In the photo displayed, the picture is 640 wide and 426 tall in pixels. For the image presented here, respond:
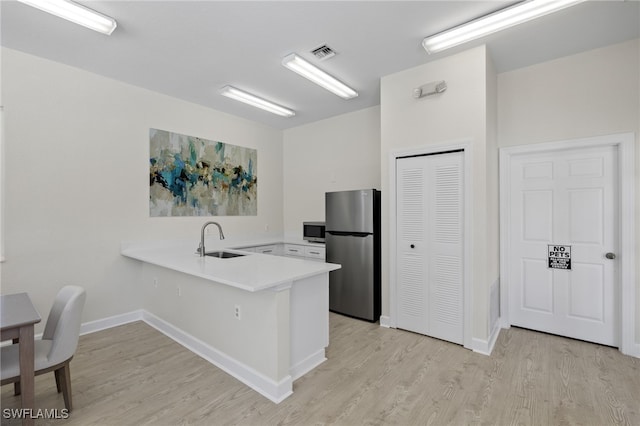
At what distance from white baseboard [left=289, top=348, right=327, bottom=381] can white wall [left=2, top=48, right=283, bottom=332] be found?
8.26ft

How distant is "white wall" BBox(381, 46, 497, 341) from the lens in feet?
9.33

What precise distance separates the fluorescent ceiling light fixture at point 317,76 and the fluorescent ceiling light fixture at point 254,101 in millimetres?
1023

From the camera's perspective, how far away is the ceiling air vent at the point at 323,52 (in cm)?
281

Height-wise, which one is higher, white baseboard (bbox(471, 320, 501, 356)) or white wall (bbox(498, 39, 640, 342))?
white wall (bbox(498, 39, 640, 342))

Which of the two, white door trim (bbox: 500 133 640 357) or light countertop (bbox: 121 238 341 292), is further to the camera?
white door trim (bbox: 500 133 640 357)

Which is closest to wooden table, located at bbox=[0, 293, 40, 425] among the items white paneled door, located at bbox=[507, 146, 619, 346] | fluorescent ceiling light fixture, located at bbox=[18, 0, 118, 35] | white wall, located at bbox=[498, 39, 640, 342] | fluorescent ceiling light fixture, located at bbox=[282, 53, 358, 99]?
fluorescent ceiling light fixture, located at bbox=[18, 0, 118, 35]

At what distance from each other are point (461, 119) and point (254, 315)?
2711mm

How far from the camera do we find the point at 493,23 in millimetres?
2412

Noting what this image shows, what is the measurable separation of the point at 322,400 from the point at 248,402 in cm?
54

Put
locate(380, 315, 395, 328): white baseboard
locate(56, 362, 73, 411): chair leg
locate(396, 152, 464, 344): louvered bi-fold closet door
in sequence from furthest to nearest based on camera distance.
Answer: locate(380, 315, 395, 328): white baseboard, locate(396, 152, 464, 344): louvered bi-fold closet door, locate(56, 362, 73, 411): chair leg

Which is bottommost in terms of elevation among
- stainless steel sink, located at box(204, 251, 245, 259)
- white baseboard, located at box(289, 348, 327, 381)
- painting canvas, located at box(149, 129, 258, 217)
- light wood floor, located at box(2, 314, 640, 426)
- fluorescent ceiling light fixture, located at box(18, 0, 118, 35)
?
light wood floor, located at box(2, 314, 640, 426)

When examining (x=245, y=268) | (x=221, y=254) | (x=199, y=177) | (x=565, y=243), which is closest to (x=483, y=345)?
(x=565, y=243)

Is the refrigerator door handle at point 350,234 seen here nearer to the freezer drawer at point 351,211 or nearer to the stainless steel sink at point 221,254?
the freezer drawer at point 351,211

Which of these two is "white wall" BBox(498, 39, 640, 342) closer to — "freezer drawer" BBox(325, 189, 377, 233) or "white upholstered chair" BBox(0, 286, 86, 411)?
"freezer drawer" BBox(325, 189, 377, 233)
